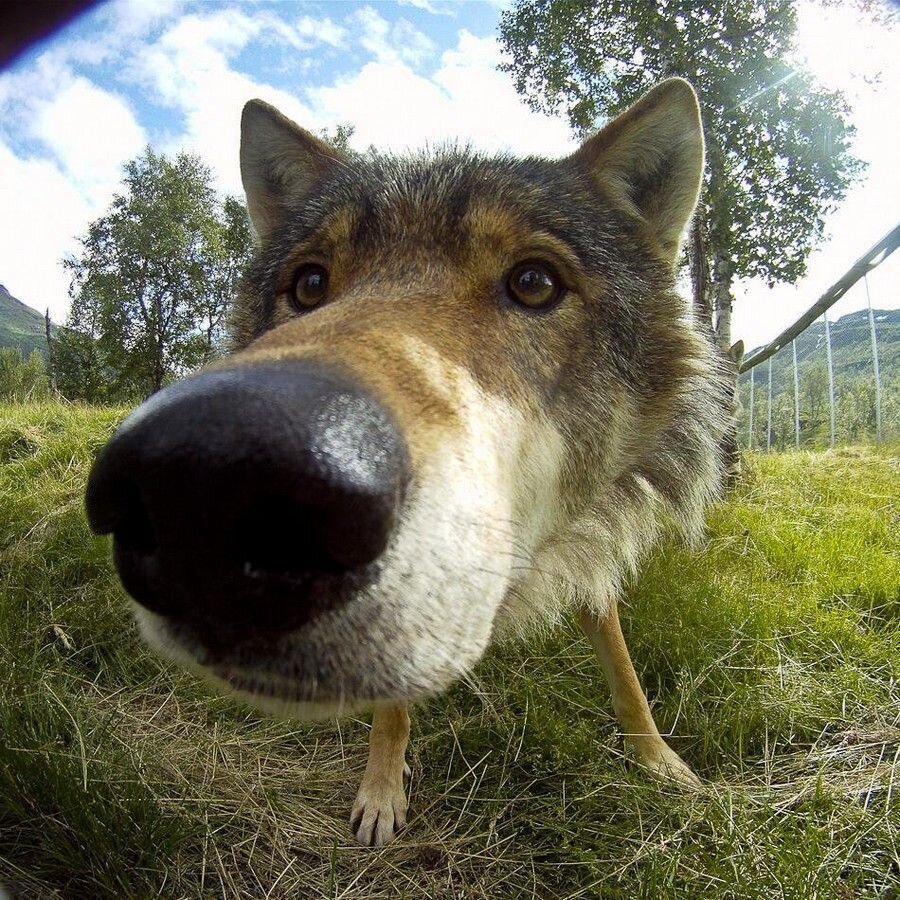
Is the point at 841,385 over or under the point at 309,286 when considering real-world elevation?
over

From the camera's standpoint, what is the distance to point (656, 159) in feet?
10.6

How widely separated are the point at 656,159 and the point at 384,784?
3428 millimetres

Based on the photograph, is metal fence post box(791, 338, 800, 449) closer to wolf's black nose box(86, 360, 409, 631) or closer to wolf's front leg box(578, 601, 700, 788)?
wolf's front leg box(578, 601, 700, 788)

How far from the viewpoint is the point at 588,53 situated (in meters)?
13.1

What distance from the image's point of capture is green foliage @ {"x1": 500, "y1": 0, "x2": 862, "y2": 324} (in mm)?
11531

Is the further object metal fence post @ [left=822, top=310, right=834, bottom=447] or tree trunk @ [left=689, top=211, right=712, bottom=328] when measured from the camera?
metal fence post @ [left=822, top=310, right=834, bottom=447]

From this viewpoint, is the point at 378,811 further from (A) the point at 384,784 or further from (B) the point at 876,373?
(B) the point at 876,373

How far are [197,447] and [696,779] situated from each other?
117 inches

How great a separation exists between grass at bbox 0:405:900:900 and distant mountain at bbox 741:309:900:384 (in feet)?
52.1

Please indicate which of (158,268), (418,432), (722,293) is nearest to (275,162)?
(418,432)

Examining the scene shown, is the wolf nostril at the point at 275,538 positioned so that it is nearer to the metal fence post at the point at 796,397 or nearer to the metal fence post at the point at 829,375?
the metal fence post at the point at 829,375

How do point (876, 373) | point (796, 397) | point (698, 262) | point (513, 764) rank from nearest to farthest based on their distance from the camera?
point (513, 764), point (698, 262), point (876, 373), point (796, 397)

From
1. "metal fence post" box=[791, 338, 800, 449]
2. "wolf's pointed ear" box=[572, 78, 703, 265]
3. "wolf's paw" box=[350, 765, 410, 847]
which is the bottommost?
"wolf's paw" box=[350, 765, 410, 847]

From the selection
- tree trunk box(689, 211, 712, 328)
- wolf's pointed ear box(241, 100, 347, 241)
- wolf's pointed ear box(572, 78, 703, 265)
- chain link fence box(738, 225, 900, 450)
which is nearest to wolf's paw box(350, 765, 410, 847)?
wolf's pointed ear box(572, 78, 703, 265)
